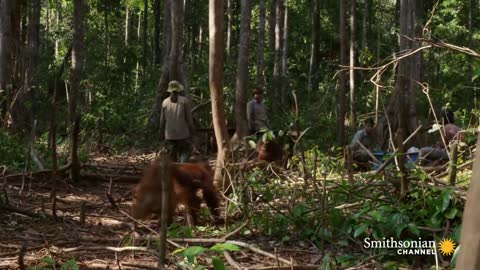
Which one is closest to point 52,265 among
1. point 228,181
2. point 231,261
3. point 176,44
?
point 231,261

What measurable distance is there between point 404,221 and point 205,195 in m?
2.34

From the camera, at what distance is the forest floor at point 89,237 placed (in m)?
4.63

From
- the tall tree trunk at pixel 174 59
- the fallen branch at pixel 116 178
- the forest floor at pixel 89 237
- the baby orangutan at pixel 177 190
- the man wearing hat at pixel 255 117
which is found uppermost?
the tall tree trunk at pixel 174 59

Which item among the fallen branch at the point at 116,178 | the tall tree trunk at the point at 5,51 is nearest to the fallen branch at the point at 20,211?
the fallen branch at the point at 116,178

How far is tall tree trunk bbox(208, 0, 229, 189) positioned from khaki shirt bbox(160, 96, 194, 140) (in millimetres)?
1840

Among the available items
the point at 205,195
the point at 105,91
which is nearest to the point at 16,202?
the point at 205,195

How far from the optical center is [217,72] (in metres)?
7.21

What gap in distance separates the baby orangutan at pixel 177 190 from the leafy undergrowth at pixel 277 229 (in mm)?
181

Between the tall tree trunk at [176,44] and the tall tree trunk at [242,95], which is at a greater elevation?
the tall tree trunk at [176,44]

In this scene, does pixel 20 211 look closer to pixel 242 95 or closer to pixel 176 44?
pixel 242 95

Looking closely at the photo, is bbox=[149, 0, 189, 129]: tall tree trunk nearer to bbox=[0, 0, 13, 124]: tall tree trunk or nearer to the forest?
the forest

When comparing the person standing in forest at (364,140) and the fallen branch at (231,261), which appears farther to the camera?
the person standing in forest at (364,140)

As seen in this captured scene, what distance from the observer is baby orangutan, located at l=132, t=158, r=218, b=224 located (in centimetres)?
632

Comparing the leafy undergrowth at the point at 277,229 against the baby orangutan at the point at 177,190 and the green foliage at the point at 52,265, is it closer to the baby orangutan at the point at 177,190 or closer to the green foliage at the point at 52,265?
the green foliage at the point at 52,265
